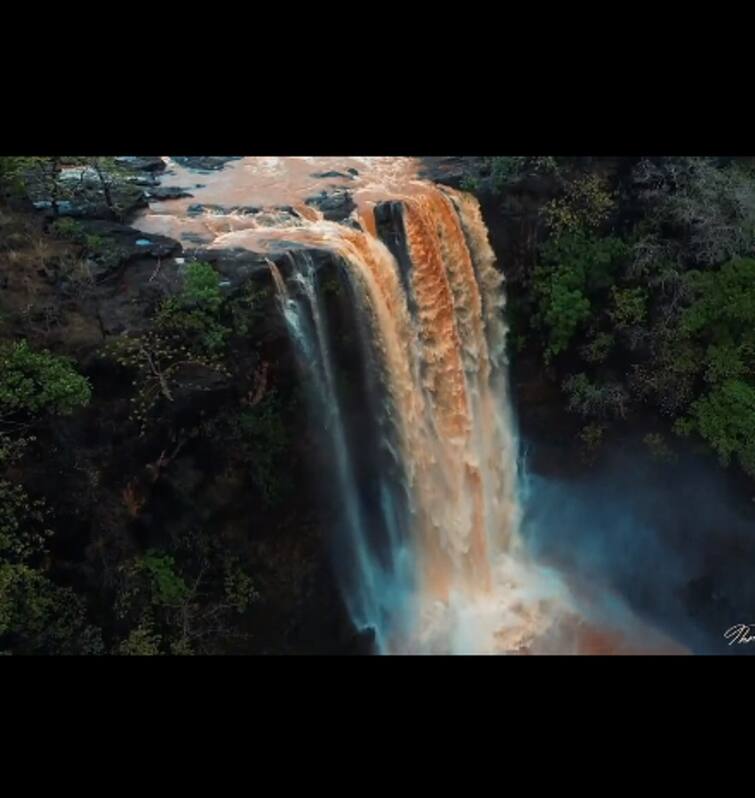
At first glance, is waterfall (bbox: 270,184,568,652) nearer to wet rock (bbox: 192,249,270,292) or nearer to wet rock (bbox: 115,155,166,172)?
wet rock (bbox: 192,249,270,292)

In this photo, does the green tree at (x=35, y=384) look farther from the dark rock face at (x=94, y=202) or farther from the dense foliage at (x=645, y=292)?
the dense foliage at (x=645, y=292)

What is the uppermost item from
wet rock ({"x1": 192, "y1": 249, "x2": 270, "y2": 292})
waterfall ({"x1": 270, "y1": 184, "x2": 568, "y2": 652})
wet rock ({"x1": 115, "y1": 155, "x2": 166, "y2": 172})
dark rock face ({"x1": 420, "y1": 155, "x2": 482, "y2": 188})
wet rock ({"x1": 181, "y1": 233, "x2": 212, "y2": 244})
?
dark rock face ({"x1": 420, "y1": 155, "x2": 482, "y2": 188})

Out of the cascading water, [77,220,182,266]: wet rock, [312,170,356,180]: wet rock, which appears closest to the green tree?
[77,220,182,266]: wet rock

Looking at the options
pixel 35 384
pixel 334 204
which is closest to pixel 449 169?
pixel 334 204

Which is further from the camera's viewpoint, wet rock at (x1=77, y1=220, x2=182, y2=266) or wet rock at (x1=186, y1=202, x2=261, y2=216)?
wet rock at (x1=186, y1=202, x2=261, y2=216)

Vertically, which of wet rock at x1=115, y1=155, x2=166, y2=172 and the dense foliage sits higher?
wet rock at x1=115, y1=155, x2=166, y2=172

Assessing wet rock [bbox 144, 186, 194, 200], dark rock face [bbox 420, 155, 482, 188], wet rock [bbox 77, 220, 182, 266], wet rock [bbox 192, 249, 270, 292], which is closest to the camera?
wet rock [bbox 192, 249, 270, 292]

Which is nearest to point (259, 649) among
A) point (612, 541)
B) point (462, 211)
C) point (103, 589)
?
point (103, 589)

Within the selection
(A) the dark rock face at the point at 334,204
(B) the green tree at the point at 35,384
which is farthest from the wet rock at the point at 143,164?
(B) the green tree at the point at 35,384
